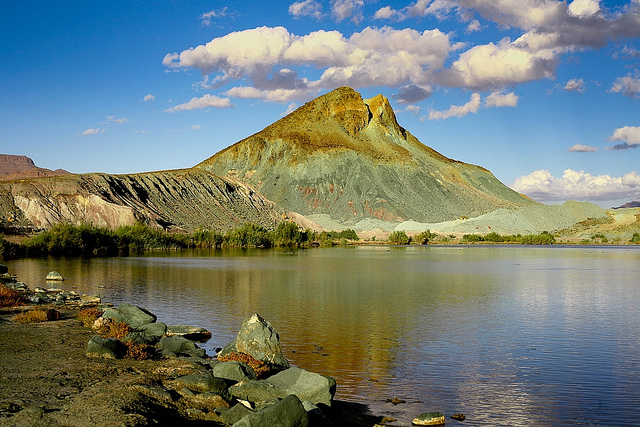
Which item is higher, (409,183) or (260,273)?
(409,183)

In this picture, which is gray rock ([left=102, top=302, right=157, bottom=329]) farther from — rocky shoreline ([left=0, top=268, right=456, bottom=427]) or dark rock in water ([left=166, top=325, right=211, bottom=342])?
rocky shoreline ([left=0, top=268, right=456, bottom=427])

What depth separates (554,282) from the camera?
110 feet

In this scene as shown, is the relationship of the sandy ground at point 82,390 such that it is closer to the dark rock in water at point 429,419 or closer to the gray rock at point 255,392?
the dark rock in water at point 429,419

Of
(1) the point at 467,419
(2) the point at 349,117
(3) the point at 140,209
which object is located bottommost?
(1) the point at 467,419

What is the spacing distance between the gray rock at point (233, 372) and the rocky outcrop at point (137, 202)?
2419 inches

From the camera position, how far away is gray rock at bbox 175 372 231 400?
9.73 m

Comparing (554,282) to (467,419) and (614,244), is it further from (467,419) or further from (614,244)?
(614,244)

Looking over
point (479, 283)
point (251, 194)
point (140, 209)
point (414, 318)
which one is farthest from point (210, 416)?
point (251, 194)

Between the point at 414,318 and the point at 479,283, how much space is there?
13424mm

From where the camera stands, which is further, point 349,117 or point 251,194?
point 349,117

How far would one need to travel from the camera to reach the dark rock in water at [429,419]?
948cm

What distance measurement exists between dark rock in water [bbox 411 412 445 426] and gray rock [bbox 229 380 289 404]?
215 cm

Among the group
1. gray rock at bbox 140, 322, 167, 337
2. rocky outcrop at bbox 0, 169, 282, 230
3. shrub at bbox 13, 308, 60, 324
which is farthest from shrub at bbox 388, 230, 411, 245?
Result: gray rock at bbox 140, 322, 167, 337

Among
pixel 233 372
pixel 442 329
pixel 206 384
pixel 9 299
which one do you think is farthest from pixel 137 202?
pixel 206 384
